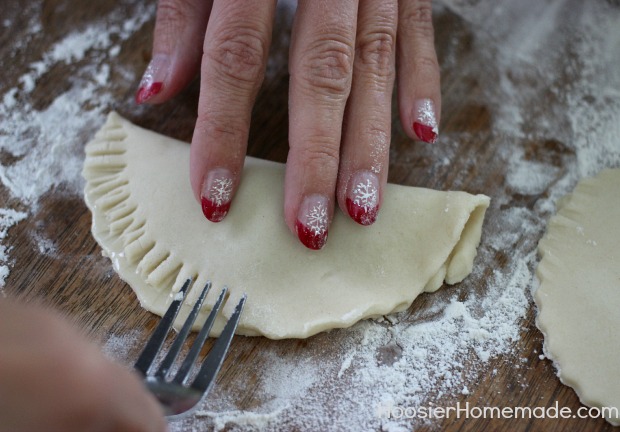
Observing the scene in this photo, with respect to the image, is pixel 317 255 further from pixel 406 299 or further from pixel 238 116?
pixel 238 116

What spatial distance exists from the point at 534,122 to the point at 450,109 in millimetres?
250

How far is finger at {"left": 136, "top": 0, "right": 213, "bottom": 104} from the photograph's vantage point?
1.62 meters

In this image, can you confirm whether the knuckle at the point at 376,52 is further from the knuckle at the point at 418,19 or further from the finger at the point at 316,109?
the knuckle at the point at 418,19

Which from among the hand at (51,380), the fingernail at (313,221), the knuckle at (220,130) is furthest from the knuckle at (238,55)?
the hand at (51,380)

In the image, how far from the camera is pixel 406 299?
4.46ft

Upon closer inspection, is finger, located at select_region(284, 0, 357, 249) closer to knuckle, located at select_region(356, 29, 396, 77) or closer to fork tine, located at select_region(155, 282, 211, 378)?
knuckle, located at select_region(356, 29, 396, 77)

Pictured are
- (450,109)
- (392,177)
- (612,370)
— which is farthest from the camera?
(450,109)

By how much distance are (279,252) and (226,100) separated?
39 centimetres

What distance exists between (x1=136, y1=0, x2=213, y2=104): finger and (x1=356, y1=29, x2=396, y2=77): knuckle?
49 centimetres

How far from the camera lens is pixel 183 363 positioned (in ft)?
3.87

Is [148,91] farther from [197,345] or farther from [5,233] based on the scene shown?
[197,345]

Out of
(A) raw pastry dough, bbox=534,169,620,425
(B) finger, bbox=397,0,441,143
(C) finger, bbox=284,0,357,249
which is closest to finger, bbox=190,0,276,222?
(C) finger, bbox=284,0,357,249

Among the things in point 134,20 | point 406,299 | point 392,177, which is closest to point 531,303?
point 406,299

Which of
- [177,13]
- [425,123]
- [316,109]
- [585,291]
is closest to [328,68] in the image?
[316,109]
